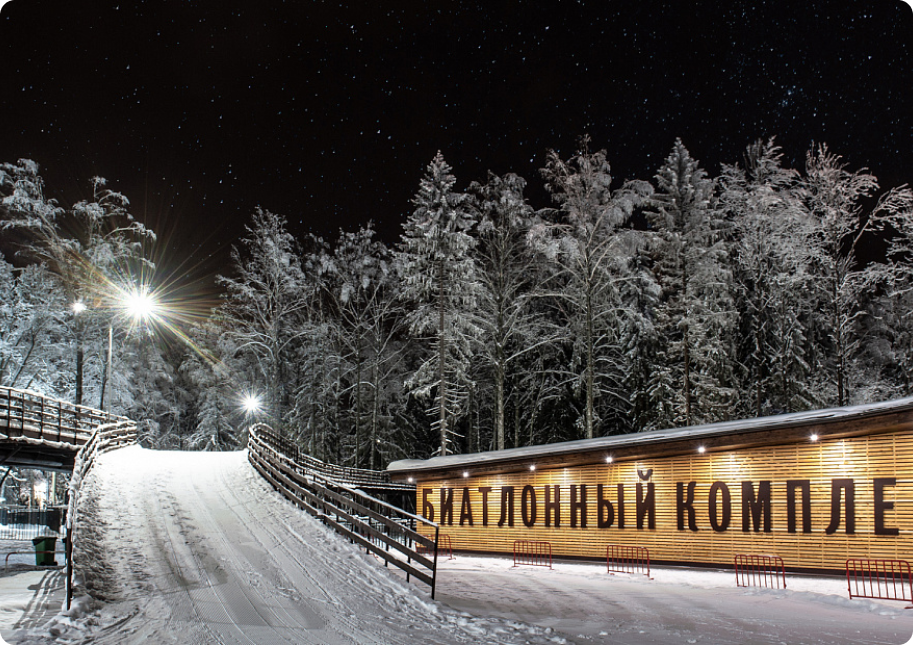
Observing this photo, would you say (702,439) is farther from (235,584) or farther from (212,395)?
(212,395)

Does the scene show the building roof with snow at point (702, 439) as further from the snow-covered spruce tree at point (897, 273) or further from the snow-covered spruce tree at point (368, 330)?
the snow-covered spruce tree at point (368, 330)

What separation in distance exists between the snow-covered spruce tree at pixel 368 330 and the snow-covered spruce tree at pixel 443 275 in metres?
6.79

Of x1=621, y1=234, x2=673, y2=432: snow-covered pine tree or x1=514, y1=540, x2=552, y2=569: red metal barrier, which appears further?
x1=621, y1=234, x2=673, y2=432: snow-covered pine tree

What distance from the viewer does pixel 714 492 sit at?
49.8 feet

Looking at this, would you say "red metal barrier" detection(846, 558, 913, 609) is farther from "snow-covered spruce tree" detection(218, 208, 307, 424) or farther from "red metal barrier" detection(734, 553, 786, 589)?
"snow-covered spruce tree" detection(218, 208, 307, 424)

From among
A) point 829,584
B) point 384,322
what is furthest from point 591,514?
point 384,322

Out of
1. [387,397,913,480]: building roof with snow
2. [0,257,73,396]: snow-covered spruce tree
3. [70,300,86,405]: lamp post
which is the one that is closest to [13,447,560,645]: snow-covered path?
[387,397,913,480]: building roof with snow

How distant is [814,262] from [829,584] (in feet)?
55.1

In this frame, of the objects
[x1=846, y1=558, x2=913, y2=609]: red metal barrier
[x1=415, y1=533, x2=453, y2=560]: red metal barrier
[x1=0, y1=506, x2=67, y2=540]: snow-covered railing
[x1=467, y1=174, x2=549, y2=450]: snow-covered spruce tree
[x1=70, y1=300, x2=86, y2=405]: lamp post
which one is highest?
[x1=467, y1=174, x2=549, y2=450]: snow-covered spruce tree

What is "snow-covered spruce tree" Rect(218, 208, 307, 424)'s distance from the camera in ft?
117

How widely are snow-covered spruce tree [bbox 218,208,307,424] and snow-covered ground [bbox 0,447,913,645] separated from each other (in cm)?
2032

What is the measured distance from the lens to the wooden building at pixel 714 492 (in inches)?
511

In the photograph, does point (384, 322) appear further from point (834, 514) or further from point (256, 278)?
point (834, 514)

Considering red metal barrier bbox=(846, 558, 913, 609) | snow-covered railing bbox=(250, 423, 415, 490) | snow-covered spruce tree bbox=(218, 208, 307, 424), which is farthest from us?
snow-covered spruce tree bbox=(218, 208, 307, 424)
